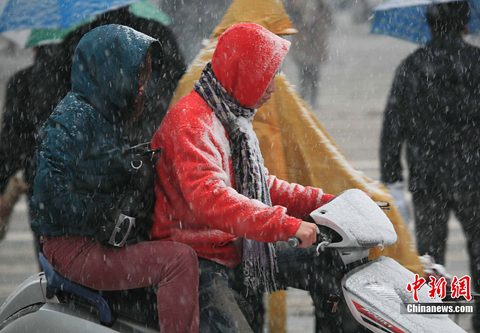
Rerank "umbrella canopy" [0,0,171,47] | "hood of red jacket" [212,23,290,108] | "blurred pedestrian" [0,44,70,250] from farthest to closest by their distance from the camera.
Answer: "blurred pedestrian" [0,44,70,250]
"umbrella canopy" [0,0,171,47]
"hood of red jacket" [212,23,290,108]

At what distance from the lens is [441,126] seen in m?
4.02

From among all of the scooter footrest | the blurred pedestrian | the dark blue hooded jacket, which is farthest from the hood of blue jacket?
the blurred pedestrian

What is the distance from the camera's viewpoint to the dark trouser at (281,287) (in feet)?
7.70

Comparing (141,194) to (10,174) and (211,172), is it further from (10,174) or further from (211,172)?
(10,174)

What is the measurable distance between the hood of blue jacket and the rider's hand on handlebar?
2.81 feet

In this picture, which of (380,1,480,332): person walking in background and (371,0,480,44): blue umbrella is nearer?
(380,1,480,332): person walking in background

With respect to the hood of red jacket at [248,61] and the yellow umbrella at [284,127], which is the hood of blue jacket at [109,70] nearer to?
the hood of red jacket at [248,61]

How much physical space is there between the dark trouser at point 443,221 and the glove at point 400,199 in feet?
1.16

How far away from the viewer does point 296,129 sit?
10.9ft

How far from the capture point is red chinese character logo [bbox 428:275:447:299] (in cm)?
233

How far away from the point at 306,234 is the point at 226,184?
39 cm

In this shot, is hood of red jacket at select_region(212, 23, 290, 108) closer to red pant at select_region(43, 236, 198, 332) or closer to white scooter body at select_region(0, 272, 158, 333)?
red pant at select_region(43, 236, 198, 332)

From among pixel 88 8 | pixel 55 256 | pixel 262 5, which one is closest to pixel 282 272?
pixel 55 256

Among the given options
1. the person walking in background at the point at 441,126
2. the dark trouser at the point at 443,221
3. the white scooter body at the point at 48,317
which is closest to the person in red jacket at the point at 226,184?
the white scooter body at the point at 48,317
